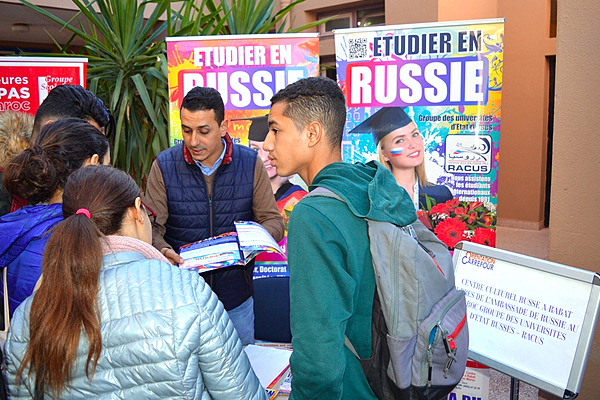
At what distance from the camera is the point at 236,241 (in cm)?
197

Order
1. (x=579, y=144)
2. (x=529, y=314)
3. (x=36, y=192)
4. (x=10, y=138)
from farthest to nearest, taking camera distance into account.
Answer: (x=579, y=144) < (x=10, y=138) < (x=529, y=314) < (x=36, y=192)

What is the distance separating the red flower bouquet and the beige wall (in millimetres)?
508

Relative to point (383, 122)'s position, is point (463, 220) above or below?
below

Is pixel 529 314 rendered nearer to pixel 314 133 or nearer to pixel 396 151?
pixel 314 133

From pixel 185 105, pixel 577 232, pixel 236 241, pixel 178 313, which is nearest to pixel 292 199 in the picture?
pixel 185 105

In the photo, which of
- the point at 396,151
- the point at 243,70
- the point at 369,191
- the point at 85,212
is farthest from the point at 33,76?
the point at 369,191

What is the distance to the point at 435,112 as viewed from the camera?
9.73 ft

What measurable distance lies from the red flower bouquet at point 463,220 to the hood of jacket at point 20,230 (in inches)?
85.8

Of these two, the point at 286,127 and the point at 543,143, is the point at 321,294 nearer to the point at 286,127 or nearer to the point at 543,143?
the point at 286,127

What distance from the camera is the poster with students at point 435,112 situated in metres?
2.87

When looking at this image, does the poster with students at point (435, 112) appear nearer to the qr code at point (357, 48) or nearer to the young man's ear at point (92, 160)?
the qr code at point (357, 48)

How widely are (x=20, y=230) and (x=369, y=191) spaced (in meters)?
0.99

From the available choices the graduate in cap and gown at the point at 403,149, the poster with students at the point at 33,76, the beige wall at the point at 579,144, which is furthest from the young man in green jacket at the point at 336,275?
the poster with students at the point at 33,76

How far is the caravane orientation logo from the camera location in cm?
291
